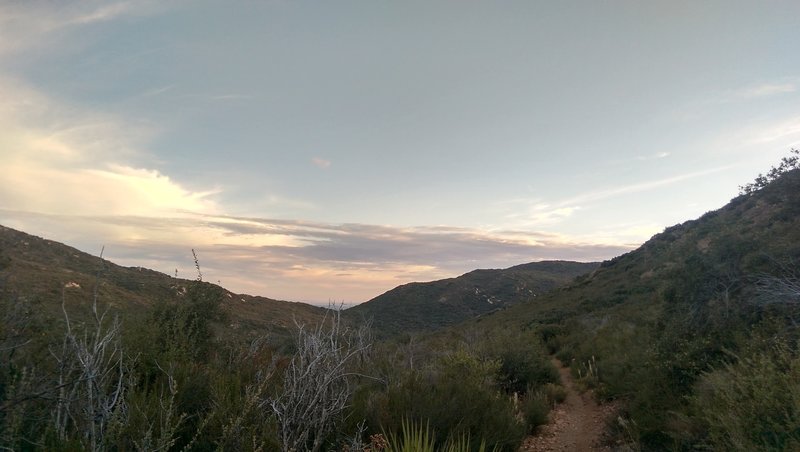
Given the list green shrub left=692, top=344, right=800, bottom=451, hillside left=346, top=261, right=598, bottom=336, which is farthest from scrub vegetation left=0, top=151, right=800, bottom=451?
hillside left=346, top=261, right=598, bottom=336

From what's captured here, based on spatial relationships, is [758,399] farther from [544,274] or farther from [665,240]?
[544,274]

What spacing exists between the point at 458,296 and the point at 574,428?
61219 millimetres

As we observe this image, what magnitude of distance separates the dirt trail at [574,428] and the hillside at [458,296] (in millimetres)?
42476

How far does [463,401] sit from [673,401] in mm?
4935

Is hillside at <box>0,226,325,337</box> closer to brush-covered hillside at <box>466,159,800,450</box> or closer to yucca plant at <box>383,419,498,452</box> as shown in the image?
yucca plant at <box>383,419,498,452</box>

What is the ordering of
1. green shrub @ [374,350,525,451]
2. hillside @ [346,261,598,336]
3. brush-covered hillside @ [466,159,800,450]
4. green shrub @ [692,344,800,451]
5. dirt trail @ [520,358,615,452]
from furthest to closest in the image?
hillside @ [346,261,598,336], dirt trail @ [520,358,615,452], green shrub @ [374,350,525,451], brush-covered hillside @ [466,159,800,450], green shrub @ [692,344,800,451]

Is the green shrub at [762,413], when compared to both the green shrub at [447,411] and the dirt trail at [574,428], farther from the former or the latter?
the dirt trail at [574,428]

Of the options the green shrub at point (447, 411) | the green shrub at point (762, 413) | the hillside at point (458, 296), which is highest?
the green shrub at point (762, 413)

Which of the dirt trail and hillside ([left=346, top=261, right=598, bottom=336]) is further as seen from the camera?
hillside ([left=346, top=261, right=598, bottom=336])

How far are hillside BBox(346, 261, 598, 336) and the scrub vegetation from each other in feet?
142

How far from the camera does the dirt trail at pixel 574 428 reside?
29.8ft

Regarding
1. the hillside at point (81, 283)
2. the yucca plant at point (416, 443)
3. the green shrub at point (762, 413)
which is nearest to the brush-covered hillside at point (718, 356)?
the green shrub at point (762, 413)

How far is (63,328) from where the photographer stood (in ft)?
23.2

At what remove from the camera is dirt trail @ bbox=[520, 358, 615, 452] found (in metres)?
9.07
